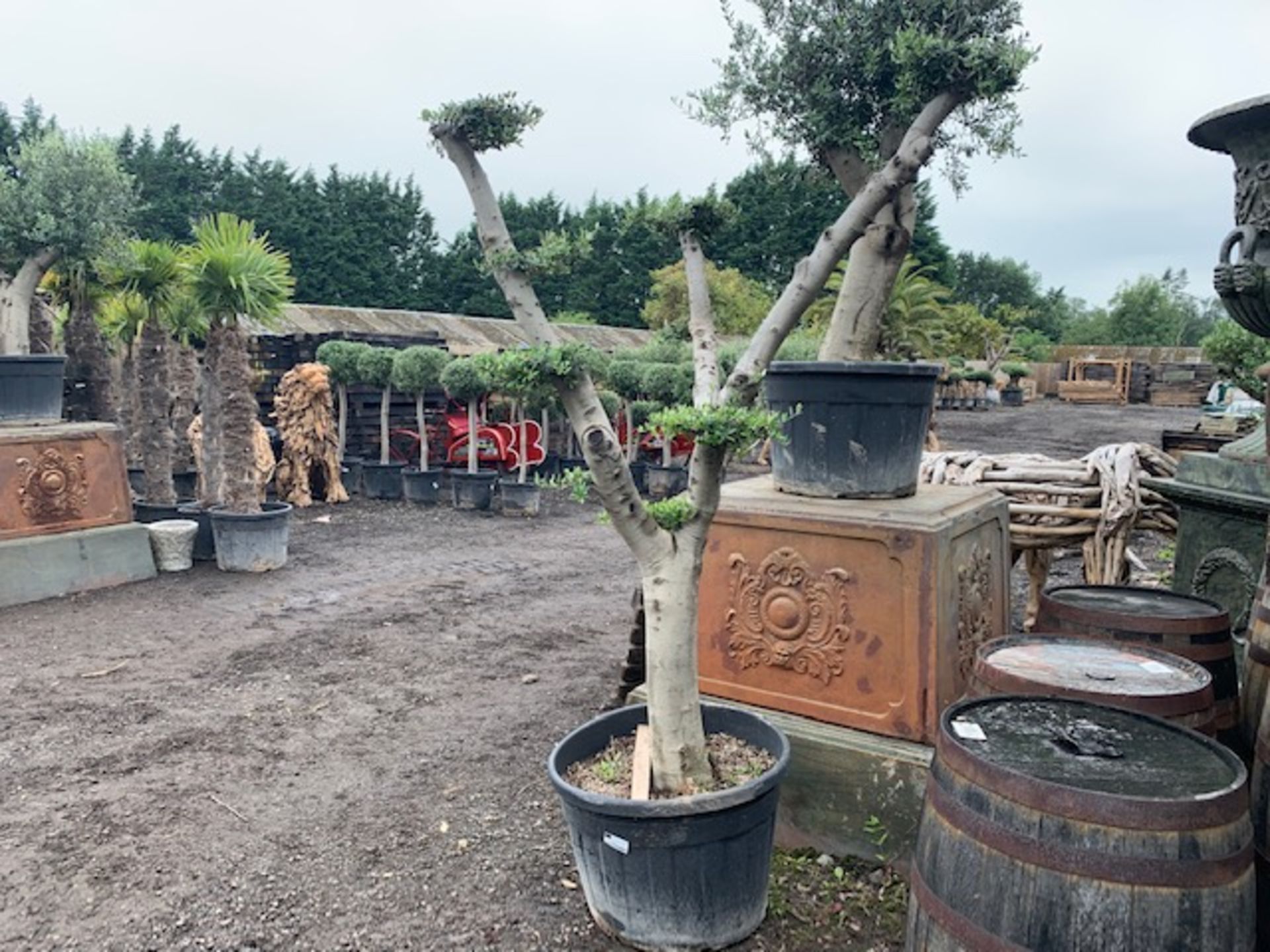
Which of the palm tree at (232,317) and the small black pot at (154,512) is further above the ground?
the palm tree at (232,317)

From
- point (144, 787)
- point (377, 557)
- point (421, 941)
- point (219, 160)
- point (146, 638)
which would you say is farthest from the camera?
point (219, 160)

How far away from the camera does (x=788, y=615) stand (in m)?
2.98

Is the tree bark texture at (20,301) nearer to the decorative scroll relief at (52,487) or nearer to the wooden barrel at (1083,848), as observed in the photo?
the decorative scroll relief at (52,487)

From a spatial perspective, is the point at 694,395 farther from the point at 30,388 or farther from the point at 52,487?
the point at 30,388

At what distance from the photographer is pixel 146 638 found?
5352 millimetres

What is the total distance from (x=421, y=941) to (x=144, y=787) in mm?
1662

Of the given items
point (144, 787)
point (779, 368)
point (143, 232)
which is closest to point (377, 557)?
point (144, 787)

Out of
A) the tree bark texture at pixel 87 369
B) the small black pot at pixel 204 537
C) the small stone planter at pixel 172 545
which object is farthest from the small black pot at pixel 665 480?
the tree bark texture at pixel 87 369

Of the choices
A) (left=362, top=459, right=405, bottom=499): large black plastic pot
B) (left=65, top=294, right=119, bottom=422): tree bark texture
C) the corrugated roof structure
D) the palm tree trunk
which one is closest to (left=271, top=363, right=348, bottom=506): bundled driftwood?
(left=362, top=459, right=405, bottom=499): large black plastic pot

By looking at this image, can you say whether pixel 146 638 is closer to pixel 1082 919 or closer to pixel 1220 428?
pixel 1082 919

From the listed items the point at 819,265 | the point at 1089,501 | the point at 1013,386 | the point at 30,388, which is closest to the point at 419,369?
the point at 30,388

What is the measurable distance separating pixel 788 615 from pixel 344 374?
988 cm

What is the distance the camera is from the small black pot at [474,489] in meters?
10.6

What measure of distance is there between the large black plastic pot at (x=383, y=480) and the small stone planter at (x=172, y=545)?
4.29 metres
